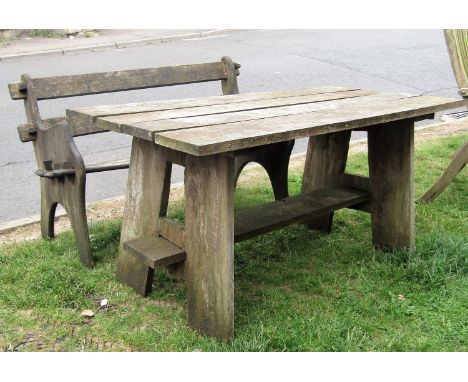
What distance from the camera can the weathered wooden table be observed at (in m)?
2.37

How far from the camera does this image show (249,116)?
266cm

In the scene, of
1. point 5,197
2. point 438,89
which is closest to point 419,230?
point 5,197

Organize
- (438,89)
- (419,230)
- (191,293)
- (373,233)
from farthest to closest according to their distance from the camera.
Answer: (438,89) → (419,230) → (373,233) → (191,293)

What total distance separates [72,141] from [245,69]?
18.6ft

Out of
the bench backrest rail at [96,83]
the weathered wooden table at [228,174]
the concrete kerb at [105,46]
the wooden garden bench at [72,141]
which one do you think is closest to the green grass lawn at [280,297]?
the weathered wooden table at [228,174]

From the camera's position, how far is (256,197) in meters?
4.22

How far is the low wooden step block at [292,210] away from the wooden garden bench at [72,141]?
0.42 m

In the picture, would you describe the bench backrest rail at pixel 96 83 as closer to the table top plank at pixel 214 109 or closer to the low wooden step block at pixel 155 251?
the table top plank at pixel 214 109

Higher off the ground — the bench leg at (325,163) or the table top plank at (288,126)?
the table top plank at (288,126)

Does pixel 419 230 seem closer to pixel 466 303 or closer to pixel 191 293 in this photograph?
pixel 466 303

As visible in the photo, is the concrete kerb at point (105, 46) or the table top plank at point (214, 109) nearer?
the table top plank at point (214, 109)

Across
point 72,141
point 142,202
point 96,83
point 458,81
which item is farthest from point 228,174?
point 458,81

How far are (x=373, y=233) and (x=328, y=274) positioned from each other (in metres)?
0.49

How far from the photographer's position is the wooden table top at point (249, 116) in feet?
7.27
